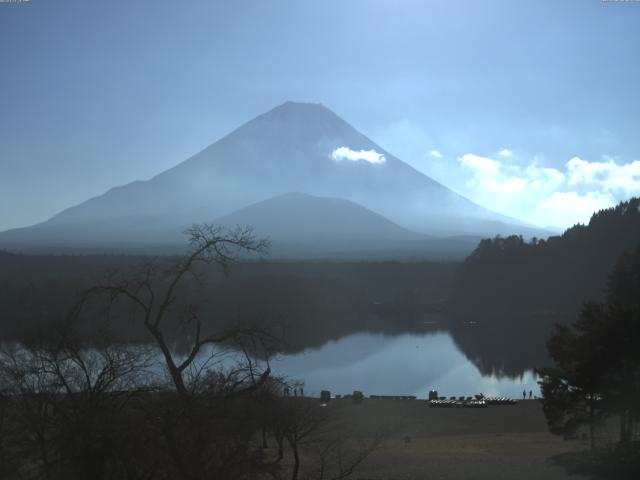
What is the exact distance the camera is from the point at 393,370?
20.7 metres

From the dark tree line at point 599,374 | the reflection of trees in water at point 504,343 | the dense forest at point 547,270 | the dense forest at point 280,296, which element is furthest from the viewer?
the dense forest at point 547,270

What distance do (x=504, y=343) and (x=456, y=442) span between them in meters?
16.4

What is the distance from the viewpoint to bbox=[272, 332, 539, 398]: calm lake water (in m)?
17.8

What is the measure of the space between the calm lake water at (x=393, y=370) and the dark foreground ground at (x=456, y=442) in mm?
2363

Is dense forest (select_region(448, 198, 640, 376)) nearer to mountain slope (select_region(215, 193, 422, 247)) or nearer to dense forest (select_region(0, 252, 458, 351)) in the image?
dense forest (select_region(0, 252, 458, 351))

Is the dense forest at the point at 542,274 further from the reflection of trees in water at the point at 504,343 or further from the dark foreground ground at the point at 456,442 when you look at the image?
the dark foreground ground at the point at 456,442

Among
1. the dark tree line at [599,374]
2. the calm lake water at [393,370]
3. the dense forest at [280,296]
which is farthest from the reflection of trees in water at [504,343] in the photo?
the dark tree line at [599,374]

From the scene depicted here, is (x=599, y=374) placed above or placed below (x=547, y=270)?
above

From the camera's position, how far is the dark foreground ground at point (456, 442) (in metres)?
7.63

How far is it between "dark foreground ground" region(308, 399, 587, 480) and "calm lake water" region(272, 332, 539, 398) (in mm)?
2363

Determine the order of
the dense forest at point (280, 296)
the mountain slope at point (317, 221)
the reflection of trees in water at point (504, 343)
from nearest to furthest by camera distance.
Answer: the reflection of trees in water at point (504, 343), the dense forest at point (280, 296), the mountain slope at point (317, 221)

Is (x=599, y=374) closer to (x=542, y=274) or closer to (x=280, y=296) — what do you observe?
(x=280, y=296)

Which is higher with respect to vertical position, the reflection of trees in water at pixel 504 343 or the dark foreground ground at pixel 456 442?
the dark foreground ground at pixel 456 442

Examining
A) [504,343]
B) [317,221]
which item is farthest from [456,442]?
[317,221]
